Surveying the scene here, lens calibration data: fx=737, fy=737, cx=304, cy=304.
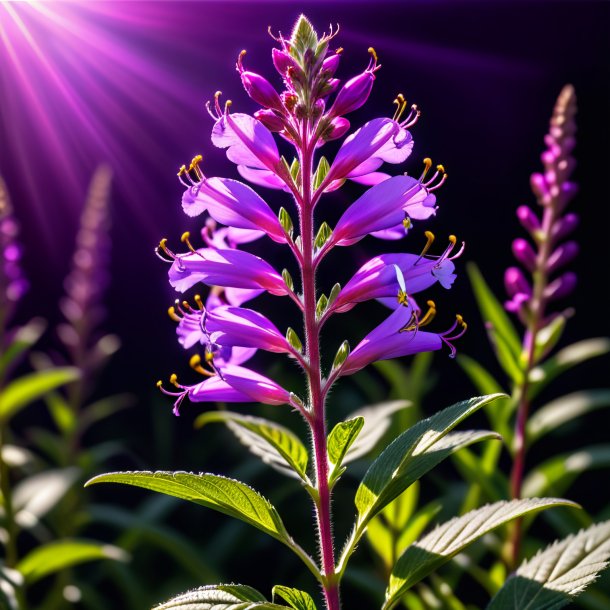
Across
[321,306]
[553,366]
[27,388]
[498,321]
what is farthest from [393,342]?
[27,388]

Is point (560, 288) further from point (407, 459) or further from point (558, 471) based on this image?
point (407, 459)

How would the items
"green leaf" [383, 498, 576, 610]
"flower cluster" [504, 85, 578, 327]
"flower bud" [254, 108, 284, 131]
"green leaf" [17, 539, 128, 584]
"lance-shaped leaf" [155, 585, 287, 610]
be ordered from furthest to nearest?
"flower cluster" [504, 85, 578, 327] → "green leaf" [17, 539, 128, 584] → "flower bud" [254, 108, 284, 131] → "green leaf" [383, 498, 576, 610] → "lance-shaped leaf" [155, 585, 287, 610]

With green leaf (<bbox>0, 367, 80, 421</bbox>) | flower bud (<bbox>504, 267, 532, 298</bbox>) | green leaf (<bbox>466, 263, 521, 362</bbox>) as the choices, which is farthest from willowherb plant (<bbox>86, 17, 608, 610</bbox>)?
green leaf (<bbox>0, 367, 80, 421</bbox>)

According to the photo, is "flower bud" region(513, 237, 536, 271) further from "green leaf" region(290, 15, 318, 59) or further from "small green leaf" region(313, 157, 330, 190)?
"green leaf" region(290, 15, 318, 59)

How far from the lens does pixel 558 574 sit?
173 centimetres

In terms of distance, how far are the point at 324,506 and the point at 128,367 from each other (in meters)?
4.35

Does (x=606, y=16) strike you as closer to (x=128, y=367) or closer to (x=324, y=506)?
(x=128, y=367)

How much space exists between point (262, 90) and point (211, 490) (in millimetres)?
856

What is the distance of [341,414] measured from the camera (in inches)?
181

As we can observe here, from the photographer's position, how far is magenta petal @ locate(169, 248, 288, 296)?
1653 millimetres

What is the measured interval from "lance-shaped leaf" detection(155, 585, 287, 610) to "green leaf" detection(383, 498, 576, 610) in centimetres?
29

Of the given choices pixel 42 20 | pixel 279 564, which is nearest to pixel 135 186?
pixel 42 20

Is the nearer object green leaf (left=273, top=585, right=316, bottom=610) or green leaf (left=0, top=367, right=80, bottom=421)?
green leaf (left=273, top=585, right=316, bottom=610)

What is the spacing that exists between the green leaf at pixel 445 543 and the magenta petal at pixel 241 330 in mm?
543
